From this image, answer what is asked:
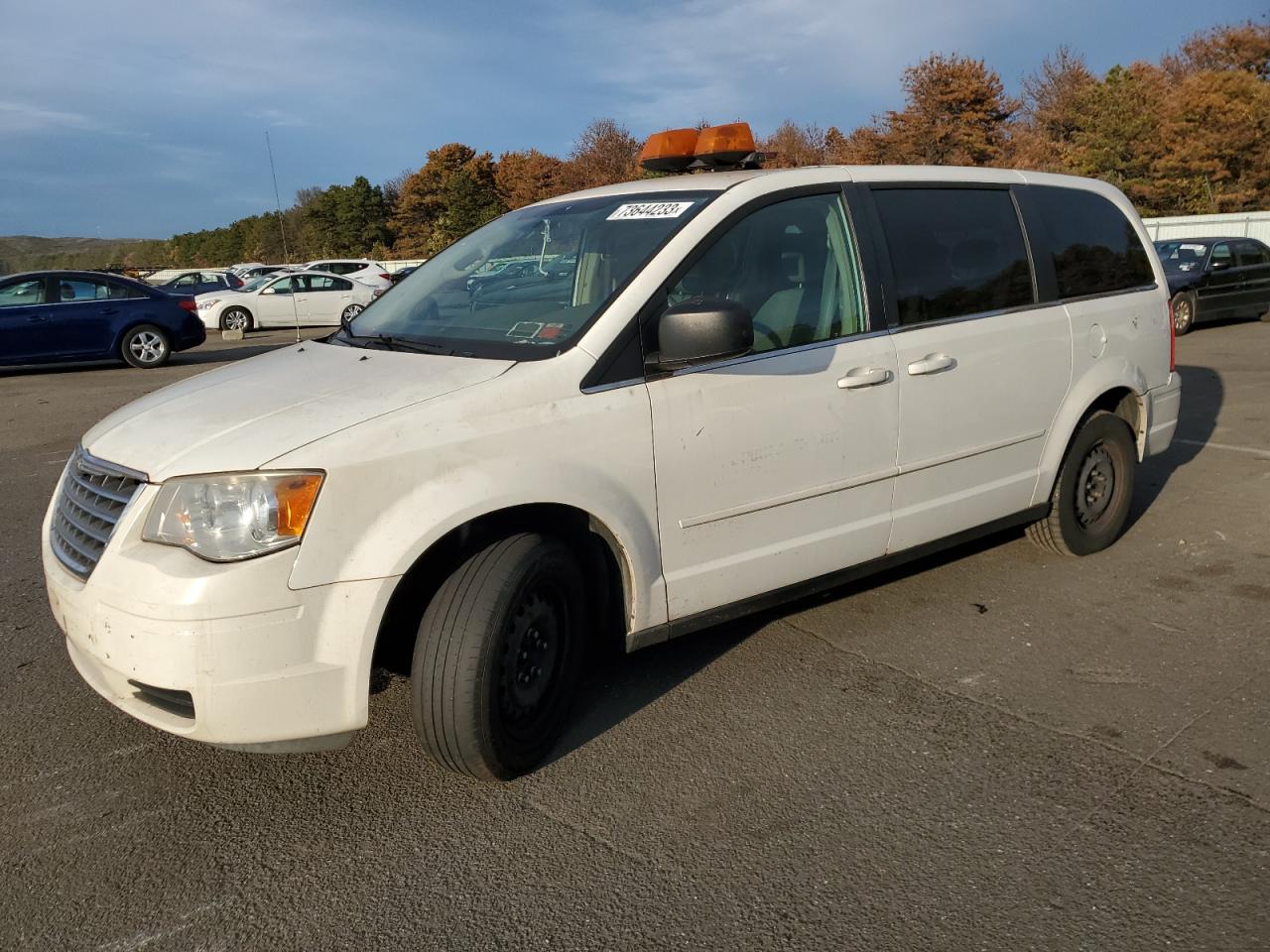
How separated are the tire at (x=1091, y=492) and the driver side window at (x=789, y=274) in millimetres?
1627

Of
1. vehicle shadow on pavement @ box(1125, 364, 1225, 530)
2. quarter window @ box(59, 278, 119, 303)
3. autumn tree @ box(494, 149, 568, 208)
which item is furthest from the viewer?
autumn tree @ box(494, 149, 568, 208)

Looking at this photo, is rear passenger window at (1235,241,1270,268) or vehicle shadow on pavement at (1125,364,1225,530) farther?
rear passenger window at (1235,241,1270,268)

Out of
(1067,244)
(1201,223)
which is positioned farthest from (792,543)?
(1201,223)

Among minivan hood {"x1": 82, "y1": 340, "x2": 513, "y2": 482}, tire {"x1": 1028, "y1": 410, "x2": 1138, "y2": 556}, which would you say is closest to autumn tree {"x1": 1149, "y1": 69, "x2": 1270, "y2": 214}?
tire {"x1": 1028, "y1": 410, "x2": 1138, "y2": 556}

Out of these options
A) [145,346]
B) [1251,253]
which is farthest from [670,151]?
[1251,253]

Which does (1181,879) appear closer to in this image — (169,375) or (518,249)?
(518,249)

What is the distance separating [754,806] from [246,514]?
5.28ft

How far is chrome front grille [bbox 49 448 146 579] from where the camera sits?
2910mm

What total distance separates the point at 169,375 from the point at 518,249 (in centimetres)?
1199

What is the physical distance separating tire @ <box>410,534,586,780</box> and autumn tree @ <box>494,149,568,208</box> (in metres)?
51.8

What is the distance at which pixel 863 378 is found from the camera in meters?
3.83

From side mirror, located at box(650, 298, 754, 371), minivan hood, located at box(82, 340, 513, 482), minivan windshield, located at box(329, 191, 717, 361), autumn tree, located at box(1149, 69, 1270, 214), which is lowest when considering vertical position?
minivan hood, located at box(82, 340, 513, 482)

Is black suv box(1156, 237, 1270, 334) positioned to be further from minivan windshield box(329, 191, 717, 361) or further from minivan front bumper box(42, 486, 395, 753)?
minivan front bumper box(42, 486, 395, 753)

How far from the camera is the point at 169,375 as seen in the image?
1451 centimetres
